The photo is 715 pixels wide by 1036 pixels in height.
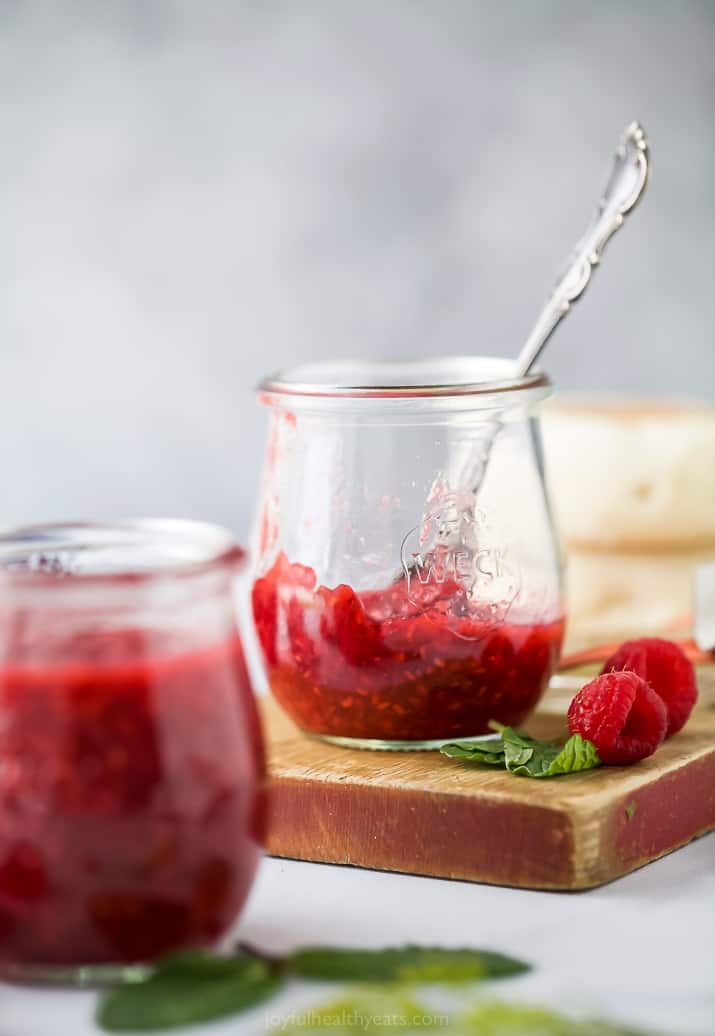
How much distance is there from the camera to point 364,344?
384 centimetres

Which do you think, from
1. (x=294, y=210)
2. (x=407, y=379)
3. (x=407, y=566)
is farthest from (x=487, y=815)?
(x=294, y=210)

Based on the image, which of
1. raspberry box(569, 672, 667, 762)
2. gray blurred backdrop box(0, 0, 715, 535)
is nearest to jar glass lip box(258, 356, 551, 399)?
raspberry box(569, 672, 667, 762)

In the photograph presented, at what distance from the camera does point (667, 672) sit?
1.40 metres

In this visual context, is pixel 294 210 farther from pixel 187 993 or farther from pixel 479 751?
pixel 187 993

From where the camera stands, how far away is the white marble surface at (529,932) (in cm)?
94

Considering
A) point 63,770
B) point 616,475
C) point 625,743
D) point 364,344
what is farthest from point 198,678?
point 364,344

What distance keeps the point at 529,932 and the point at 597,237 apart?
2.31ft

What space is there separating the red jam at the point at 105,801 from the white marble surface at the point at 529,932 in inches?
2.2

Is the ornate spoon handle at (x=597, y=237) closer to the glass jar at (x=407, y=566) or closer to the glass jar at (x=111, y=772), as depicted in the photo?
the glass jar at (x=407, y=566)

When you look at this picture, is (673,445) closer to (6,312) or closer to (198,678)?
(198,678)

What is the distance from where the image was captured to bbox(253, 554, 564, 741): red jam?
1.35m

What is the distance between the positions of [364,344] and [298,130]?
0.53 metres

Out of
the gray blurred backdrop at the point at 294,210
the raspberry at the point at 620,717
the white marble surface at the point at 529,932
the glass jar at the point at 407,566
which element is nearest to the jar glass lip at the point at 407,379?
the glass jar at the point at 407,566

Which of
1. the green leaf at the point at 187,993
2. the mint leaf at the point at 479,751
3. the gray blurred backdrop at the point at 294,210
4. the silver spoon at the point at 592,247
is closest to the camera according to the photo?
the green leaf at the point at 187,993
